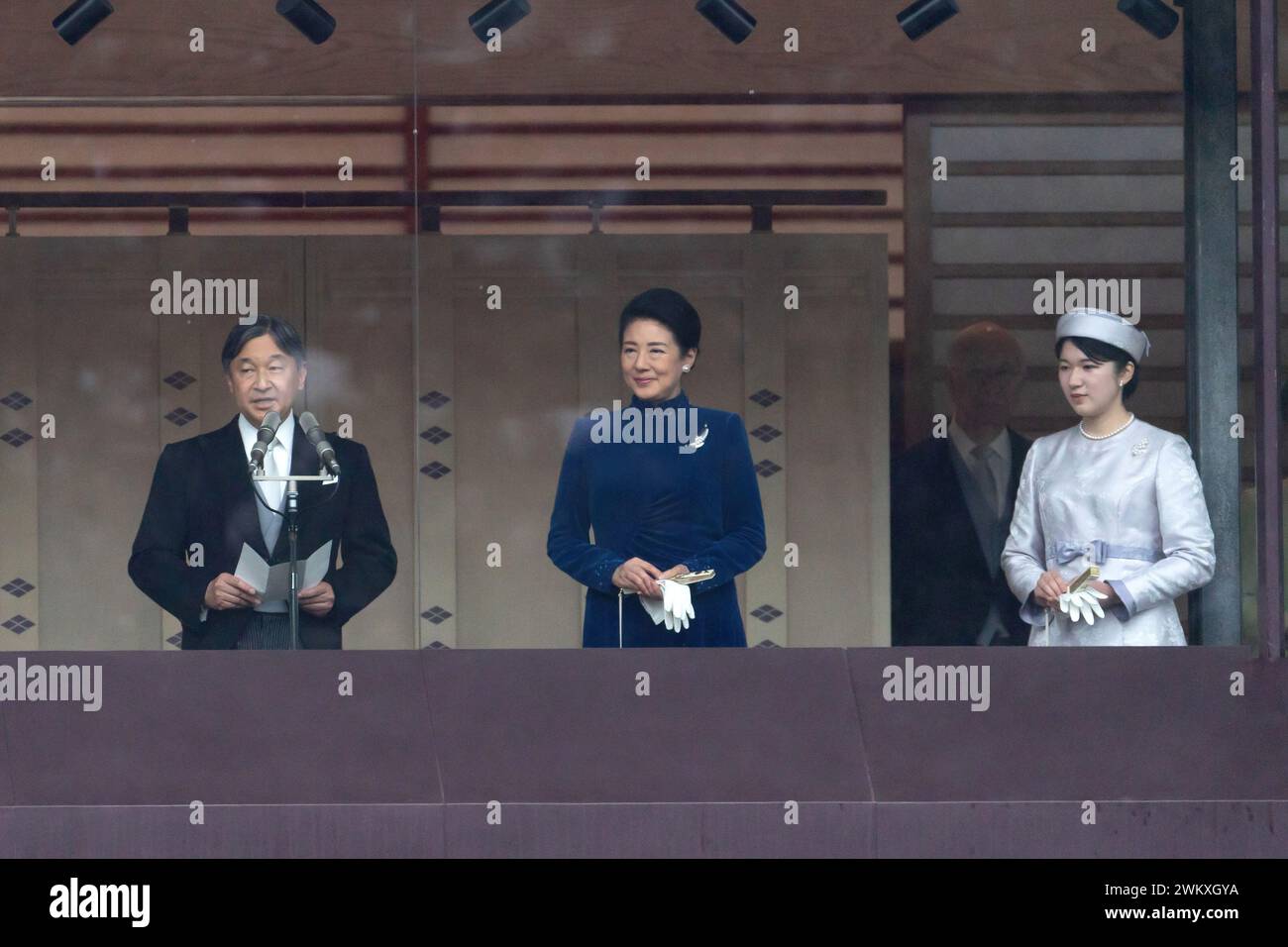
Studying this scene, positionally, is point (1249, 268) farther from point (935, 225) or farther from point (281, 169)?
point (281, 169)

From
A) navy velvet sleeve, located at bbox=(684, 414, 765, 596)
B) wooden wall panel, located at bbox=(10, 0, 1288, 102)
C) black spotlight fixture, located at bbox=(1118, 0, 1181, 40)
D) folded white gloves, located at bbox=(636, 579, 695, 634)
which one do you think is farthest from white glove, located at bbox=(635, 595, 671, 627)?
black spotlight fixture, located at bbox=(1118, 0, 1181, 40)

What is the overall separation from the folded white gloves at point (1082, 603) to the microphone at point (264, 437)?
318 centimetres

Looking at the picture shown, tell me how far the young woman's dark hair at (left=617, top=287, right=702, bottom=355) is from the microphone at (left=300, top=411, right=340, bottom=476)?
1.23 m

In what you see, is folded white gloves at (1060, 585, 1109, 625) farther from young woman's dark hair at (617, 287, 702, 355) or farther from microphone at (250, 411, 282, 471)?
microphone at (250, 411, 282, 471)

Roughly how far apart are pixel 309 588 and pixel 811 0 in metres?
3.07

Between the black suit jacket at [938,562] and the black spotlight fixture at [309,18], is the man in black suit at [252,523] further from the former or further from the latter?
the black suit jacket at [938,562]

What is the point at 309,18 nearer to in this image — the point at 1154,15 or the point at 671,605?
the point at 671,605

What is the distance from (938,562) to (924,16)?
2169 mm

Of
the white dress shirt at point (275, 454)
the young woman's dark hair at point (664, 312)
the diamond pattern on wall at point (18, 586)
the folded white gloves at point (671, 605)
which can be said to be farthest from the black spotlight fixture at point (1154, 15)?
the diamond pattern on wall at point (18, 586)

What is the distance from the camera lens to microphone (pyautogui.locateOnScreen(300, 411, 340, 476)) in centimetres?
1127

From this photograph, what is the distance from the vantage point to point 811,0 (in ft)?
37.0

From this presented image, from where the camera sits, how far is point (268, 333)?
11375 millimetres

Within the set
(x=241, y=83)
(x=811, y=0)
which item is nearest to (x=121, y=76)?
(x=241, y=83)
